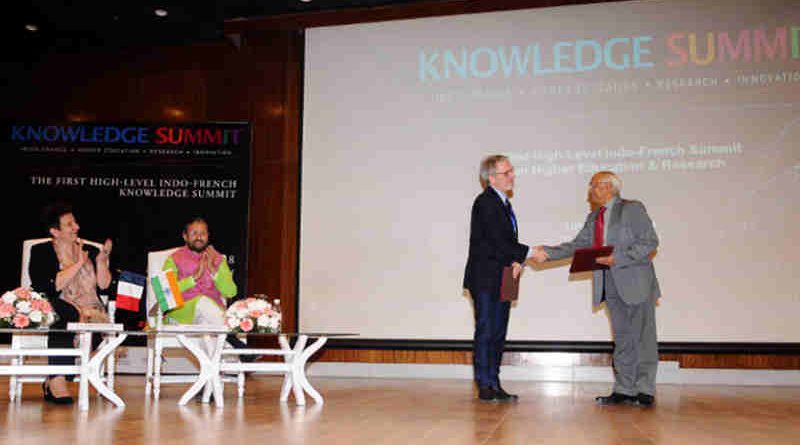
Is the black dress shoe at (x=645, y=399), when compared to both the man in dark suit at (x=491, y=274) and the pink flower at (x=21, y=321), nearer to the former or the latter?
the man in dark suit at (x=491, y=274)

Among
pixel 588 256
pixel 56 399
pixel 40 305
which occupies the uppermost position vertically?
pixel 588 256

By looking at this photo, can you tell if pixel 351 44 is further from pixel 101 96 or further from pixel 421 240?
pixel 101 96

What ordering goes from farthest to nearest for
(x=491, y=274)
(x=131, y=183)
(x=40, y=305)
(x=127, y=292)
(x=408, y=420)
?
(x=131, y=183)
(x=127, y=292)
(x=491, y=274)
(x=40, y=305)
(x=408, y=420)

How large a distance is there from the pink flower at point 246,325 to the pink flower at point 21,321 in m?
1.13

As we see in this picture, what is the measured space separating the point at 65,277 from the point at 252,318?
1.33 meters

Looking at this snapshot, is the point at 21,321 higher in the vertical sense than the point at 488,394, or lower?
higher

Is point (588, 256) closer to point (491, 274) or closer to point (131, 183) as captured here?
point (491, 274)

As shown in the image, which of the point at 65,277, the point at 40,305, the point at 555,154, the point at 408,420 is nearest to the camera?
the point at 408,420

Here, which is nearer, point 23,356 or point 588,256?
point 588,256

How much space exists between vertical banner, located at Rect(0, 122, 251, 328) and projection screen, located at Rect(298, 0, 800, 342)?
0.69m

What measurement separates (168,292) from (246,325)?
77 centimetres

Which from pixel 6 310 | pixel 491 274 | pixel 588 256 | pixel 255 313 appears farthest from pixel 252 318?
pixel 588 256

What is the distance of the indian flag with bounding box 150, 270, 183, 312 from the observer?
16.3 ft

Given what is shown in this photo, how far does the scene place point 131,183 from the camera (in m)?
7.28
